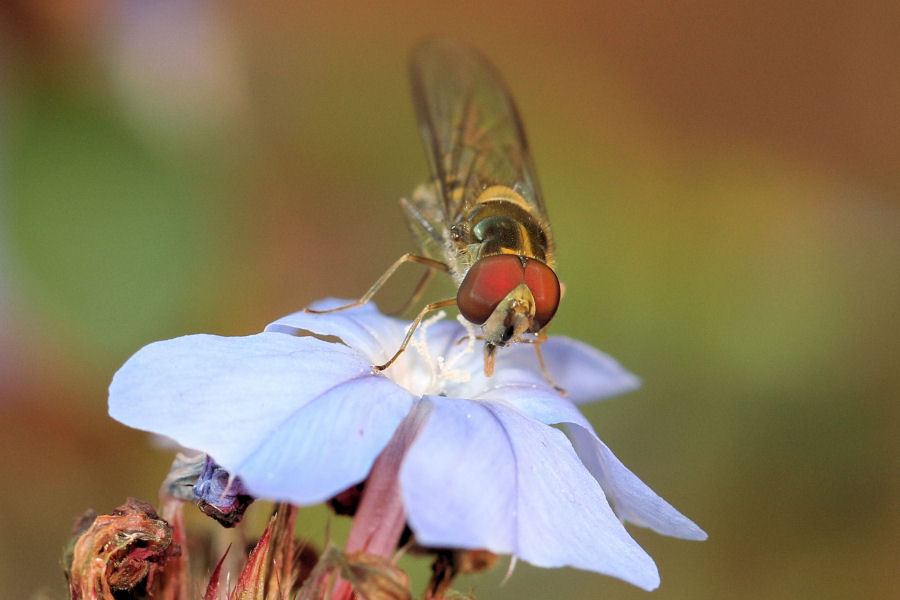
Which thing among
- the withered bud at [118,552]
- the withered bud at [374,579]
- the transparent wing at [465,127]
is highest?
the transparent wing at [465,127]

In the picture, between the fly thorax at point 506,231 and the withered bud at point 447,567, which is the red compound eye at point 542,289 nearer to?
the fly thorax at point 506,231

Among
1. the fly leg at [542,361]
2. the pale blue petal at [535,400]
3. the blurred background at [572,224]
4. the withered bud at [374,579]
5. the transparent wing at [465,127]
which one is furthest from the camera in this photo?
the blurred background at [572,224]

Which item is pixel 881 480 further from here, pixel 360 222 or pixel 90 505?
pixel 90 505

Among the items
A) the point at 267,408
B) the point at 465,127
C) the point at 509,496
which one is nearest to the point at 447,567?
the point at 509,496

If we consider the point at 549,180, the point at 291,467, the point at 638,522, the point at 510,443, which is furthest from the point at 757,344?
the point at 291,467

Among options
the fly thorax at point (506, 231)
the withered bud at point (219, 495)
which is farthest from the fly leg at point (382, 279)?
the withered bud at point (219, 495)

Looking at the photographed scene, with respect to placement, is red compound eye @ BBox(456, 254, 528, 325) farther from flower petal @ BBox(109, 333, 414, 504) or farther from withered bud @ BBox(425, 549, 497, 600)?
withered bud @ BBox(425, 549, 497, 600)

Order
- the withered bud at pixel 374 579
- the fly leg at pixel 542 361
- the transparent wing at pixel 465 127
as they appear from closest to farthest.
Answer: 1. the withered bud at pixel 374 579
2. the fly leg at pixel 542 361
3. the transparent wing at pixel 465 127
